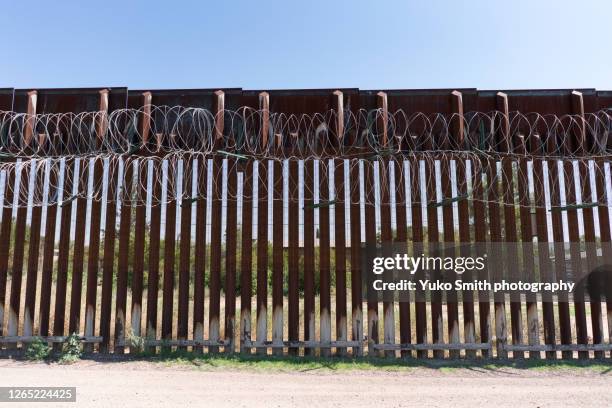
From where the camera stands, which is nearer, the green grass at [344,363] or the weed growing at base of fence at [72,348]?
the green grass at [344,363]

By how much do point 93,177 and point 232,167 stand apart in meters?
2.43

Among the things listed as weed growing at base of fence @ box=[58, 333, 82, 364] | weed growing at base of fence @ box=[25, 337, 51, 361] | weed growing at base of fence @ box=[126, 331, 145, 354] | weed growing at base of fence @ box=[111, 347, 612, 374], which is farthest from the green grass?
weed growing at base of fence @ box=[25, 337, 51, 361]

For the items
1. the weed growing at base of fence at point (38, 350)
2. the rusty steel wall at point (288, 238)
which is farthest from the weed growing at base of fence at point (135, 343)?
the weed growing at base of fence at point (38, 350)

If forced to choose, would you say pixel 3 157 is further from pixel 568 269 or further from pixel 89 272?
pixel 568 269

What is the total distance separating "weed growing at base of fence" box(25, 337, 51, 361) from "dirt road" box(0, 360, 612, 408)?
0.23m

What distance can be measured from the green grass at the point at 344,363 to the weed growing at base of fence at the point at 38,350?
1393 mm

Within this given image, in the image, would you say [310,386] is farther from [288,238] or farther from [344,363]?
[288,238]

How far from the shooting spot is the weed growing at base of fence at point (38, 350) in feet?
23.6

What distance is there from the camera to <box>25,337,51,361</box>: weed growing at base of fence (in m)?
7.20

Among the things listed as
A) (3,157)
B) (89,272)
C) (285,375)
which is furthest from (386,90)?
(3,157)

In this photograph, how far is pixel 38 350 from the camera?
7.27 metres

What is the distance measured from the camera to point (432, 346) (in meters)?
7.23

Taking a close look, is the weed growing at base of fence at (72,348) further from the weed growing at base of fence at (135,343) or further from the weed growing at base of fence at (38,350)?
the weed growing at base of fence at (135,343)

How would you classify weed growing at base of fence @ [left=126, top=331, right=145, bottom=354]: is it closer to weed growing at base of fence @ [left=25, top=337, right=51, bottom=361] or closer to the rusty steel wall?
the rusty steel wall
